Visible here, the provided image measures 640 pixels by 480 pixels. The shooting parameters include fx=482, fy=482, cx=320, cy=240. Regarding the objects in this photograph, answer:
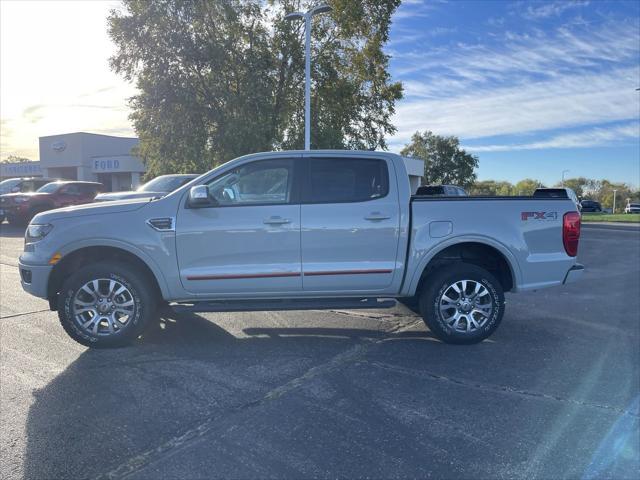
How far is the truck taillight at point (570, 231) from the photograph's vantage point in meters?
5.10

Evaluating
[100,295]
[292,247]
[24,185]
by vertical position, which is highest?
[24,185]

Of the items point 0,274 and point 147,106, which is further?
point 147,106

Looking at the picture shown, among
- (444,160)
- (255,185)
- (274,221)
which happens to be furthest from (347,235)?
(444,160)

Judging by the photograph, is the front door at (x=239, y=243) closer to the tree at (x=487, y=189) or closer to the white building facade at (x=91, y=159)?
the tree at (x=487, y=189)

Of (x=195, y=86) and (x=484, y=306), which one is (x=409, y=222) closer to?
(x=484, y=306)

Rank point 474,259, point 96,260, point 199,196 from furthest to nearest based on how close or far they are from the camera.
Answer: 1. point 474,259
2. point 96,260
3. point 199,196

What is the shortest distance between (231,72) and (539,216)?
1784 centimetres

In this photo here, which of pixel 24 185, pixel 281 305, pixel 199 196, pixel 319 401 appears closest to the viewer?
pixel 319 401

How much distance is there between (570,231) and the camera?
5105mm

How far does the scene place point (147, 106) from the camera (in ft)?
63.7

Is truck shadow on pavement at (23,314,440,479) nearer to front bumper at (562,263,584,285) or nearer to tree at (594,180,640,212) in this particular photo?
front bumper at (562,263,584,285)

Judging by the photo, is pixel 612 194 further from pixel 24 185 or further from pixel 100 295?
pixel 100 295

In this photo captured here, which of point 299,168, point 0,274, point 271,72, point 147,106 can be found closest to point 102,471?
point 299,168

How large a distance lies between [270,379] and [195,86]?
18.3 metres
